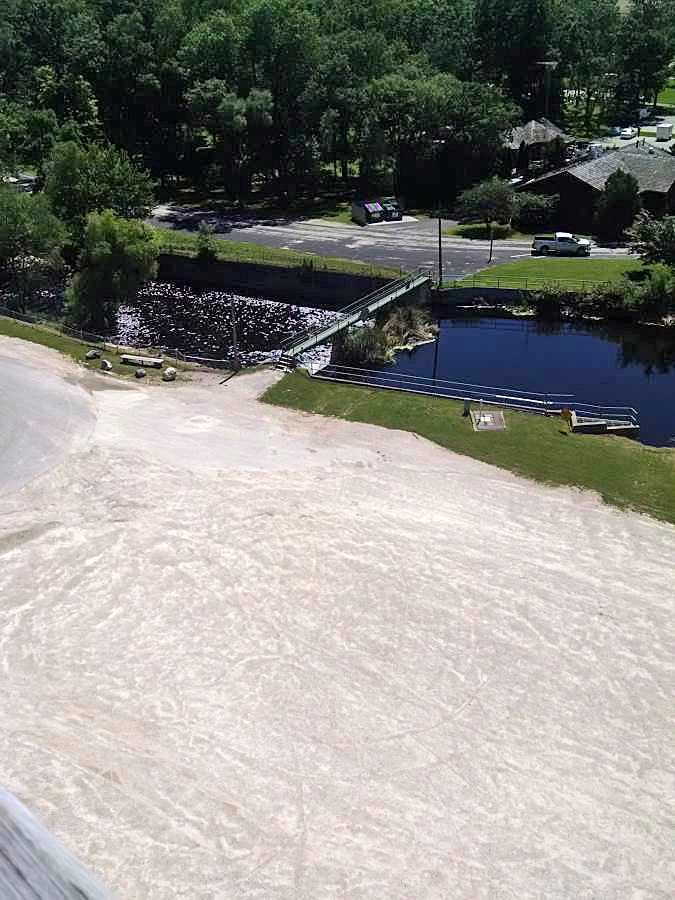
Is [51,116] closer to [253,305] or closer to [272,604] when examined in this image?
[253,305]

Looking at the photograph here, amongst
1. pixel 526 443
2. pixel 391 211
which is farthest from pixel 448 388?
pixel 391 211

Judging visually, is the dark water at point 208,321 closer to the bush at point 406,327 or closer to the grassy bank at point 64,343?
the bush at point 406,327

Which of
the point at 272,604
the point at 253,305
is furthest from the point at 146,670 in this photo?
the point at 253,305

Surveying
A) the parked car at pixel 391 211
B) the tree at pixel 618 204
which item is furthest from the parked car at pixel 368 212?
the tree at pixel 618 204

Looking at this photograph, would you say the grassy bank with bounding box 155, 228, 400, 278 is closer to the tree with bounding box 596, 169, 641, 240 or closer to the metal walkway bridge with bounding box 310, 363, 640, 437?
the metal walkway bridge with bounding box 310, 363, 640, 437

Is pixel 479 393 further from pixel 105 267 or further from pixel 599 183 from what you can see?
pixel 599 183

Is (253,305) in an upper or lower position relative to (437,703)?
upper
